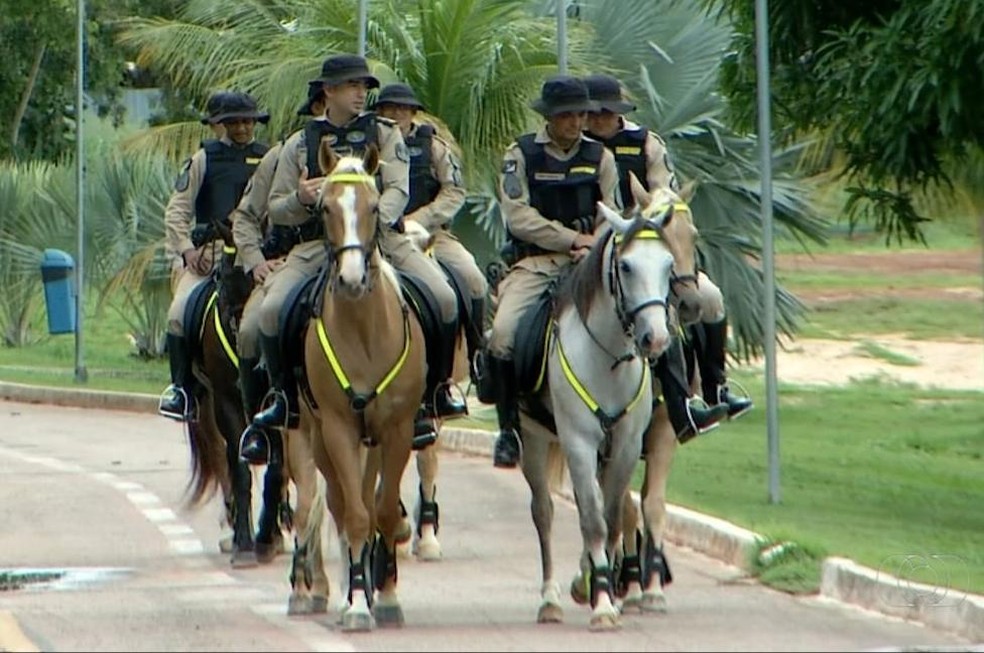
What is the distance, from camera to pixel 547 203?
12875 millimetres

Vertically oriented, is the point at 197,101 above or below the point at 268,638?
above

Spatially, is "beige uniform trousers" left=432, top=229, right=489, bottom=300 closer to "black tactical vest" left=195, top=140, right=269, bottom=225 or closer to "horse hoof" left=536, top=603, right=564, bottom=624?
"black tactical vest" left=195, top=140, right=269, bottom=225

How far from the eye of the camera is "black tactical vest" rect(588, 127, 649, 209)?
43.9 ft

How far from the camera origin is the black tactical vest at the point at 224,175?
15812 mm

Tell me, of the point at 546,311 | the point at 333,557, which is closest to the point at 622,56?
the point at 333,557

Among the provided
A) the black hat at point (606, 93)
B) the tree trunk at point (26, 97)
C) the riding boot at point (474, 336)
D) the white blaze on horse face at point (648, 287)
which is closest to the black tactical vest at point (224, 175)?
the riding boot at point (474, 336)

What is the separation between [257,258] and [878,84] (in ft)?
17.9

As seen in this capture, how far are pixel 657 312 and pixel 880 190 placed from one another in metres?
7.77

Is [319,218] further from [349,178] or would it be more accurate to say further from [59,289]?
[59,289]

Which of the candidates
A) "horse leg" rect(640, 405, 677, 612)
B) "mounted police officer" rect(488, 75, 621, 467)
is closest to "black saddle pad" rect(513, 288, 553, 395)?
"mounted police officer" rect(488, 75, 621, 467)

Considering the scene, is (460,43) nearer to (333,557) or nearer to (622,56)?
(622,56)

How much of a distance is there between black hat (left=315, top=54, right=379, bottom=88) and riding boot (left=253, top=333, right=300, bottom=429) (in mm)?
1481

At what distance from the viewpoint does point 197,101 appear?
3569 cm

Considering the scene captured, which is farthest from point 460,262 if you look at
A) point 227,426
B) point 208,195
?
point 227,426
